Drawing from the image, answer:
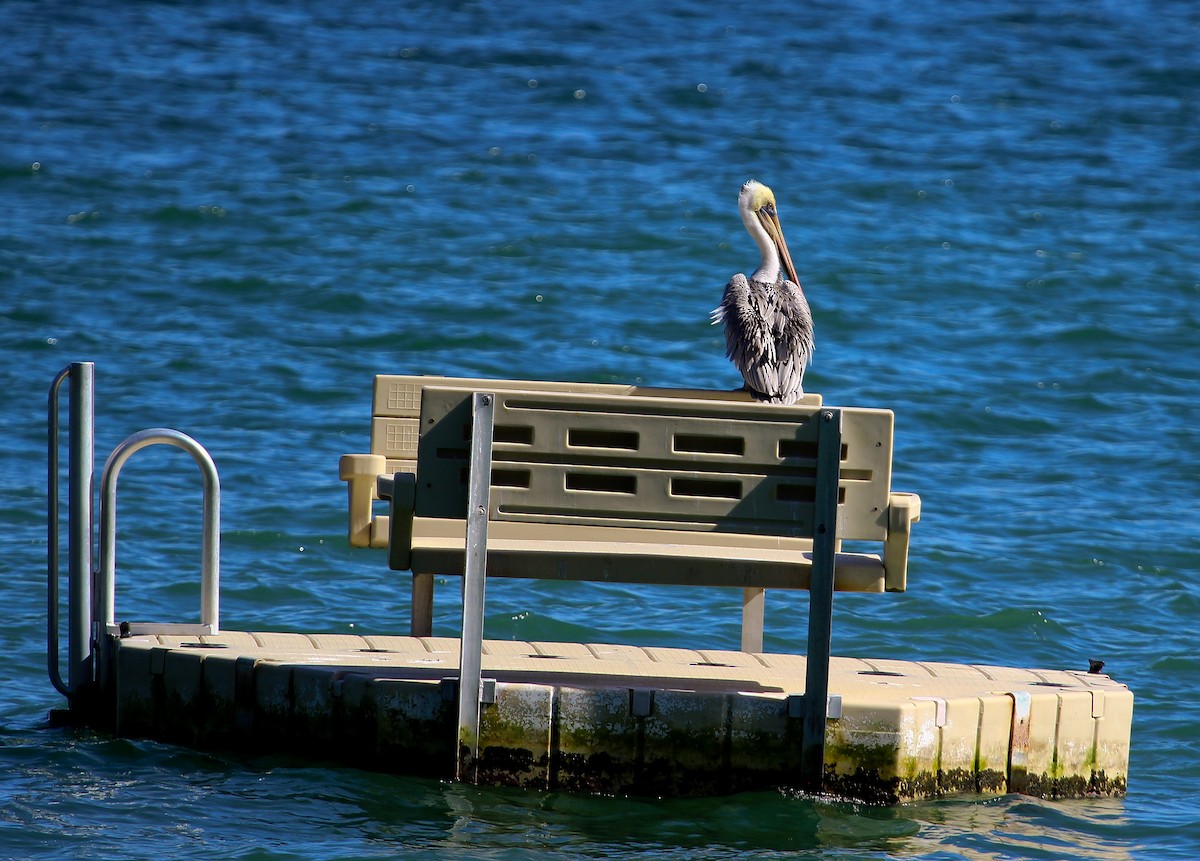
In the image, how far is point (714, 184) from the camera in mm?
18594

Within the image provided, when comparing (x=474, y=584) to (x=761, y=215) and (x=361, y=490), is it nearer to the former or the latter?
(x=361, y=490)

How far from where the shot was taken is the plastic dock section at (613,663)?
15.4 feet

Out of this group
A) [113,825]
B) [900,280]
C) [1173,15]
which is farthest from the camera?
[1173,15]

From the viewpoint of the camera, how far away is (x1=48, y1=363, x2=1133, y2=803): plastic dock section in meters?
4.68

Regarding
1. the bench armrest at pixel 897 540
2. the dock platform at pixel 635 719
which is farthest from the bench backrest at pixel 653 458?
the dock platform at pixel 635 719

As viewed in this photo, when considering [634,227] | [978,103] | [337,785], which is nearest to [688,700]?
[337,785]

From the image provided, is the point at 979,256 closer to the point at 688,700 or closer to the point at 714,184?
the point at 714,184

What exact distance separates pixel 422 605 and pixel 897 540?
6.02 ft

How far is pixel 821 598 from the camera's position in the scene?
15.5ft

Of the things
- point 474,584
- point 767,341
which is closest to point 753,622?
point 767,341

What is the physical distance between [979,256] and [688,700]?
12228 mm

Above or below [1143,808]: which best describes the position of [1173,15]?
above

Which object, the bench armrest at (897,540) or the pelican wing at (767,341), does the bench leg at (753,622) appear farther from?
the bench armrest at (897,540)

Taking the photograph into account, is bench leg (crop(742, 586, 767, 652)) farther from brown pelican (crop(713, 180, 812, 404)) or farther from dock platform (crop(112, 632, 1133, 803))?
brown pelican (crop(713, 180, 812, 404))
